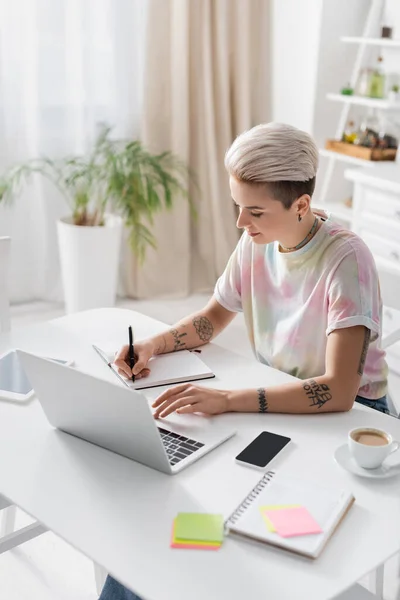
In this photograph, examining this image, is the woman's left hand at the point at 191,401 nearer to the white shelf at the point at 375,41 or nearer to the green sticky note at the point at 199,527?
the green sticky note at the point at 199,527

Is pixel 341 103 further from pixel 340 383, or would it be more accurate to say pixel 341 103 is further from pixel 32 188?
pixel 340 383

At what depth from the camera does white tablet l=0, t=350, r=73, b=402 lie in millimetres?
1563

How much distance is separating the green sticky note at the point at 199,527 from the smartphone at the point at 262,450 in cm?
18

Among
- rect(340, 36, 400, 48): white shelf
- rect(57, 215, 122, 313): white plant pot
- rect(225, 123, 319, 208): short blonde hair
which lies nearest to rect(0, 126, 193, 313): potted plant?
rect(57, 215, 122, 313): white plant pot

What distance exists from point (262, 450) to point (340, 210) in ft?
8.55

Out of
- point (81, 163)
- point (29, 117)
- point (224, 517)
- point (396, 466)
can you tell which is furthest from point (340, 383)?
point (29, 117)

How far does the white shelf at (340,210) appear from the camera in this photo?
12.2 feet

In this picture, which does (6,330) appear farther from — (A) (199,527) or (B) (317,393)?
(A) (199,527)

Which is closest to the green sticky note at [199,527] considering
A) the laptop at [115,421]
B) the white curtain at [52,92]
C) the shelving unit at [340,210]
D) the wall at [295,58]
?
the laptop at [115,421]

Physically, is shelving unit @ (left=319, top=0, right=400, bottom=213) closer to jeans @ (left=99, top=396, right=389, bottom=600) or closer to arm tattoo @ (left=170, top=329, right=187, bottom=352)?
arm tattoo @ (left=170, top=329, right=187, bottom=352)

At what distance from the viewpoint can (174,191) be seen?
405 cm

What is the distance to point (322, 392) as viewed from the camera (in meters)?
1.53

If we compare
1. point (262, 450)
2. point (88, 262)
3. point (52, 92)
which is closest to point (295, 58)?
point (52, 92)

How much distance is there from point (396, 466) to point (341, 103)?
2.99 metres
